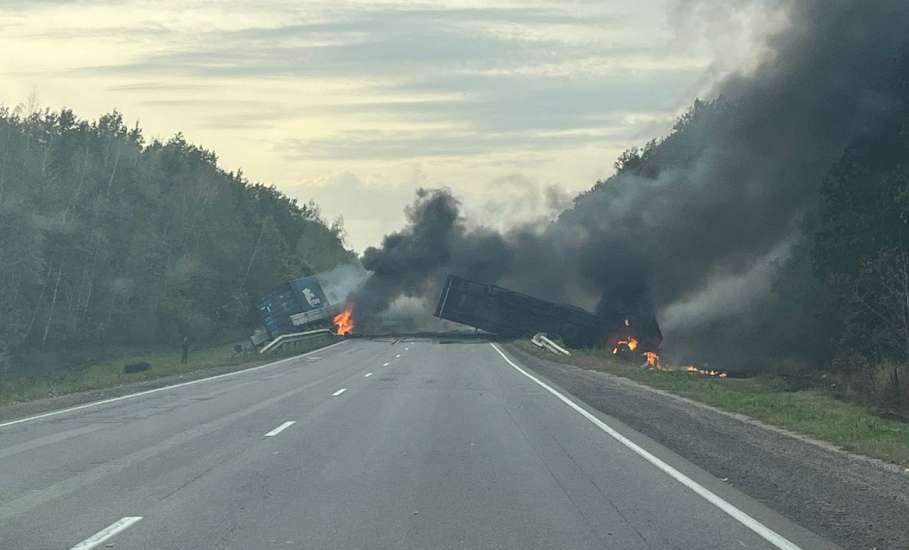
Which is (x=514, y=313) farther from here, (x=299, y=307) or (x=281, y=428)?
(x=281, y=428)

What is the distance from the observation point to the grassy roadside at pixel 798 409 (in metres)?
13.6

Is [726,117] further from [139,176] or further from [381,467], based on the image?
[139,176]

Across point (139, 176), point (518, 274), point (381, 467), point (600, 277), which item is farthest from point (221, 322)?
point (381, 467)

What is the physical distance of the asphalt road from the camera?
7.85 meters

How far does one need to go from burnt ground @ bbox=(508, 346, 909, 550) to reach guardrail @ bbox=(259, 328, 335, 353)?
30.0m

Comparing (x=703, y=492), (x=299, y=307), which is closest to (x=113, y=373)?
(x=299, y=307)

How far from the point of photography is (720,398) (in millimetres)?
21047

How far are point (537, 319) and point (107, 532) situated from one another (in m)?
40.2

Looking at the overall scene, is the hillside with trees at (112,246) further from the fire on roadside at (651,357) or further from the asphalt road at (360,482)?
the asphalt road at (360,482)

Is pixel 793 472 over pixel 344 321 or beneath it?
beneath

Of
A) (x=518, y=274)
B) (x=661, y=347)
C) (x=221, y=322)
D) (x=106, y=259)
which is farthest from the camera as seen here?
(x=221, y=322)

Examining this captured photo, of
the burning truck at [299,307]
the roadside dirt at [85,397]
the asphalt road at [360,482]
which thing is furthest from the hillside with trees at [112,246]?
the asphalt road at [360,482]

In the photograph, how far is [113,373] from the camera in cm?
4900

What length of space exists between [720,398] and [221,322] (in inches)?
3010
